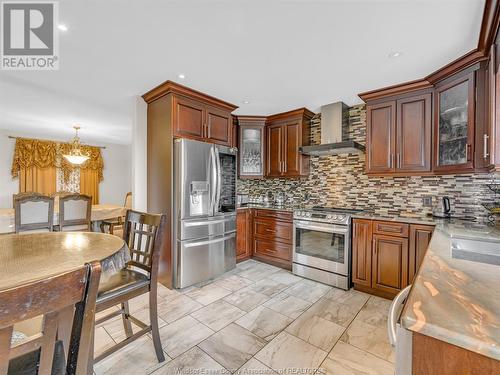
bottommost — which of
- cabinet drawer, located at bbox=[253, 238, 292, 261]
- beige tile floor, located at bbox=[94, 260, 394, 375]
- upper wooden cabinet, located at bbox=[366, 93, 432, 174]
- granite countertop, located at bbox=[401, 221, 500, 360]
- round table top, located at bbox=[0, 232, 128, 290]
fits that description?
beige tile floor, located at bbox=[94, 260, 394, 375]

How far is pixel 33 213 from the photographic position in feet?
8.95

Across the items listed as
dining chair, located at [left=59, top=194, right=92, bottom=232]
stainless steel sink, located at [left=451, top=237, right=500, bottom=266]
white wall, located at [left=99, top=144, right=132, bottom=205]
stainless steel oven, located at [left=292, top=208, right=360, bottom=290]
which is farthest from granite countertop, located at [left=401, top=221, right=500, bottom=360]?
white wall, located at [left=99, top=144, right=132, bottom=205]

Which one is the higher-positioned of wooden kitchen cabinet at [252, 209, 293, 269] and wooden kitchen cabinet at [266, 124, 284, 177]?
wooden kitchen cabinet at [266, 124, 284, 177]

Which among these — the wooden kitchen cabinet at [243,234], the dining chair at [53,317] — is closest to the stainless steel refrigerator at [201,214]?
the wooden kitchen cabinet at [243,234]

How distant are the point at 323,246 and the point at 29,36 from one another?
3.42m

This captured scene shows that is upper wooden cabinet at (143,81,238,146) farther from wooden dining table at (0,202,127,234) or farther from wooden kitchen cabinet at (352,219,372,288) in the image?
wooden dining table at (0,202,127,234)

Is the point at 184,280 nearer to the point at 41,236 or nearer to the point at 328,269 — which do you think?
the point at 41,236

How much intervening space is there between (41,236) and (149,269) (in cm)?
85

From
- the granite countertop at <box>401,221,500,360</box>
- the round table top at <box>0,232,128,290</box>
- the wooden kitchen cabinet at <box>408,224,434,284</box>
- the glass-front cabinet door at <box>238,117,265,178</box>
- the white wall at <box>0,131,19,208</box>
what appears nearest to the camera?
the granite countertop at <box>401,221,500,360</box>

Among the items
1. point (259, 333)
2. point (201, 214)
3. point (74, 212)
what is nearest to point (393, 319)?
point (259, 333)

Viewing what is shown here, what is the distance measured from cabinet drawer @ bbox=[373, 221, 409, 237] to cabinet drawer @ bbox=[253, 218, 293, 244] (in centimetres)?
111

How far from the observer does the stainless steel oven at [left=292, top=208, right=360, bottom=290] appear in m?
2.76

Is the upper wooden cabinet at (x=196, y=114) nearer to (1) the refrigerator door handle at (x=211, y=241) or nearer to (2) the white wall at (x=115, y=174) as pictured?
(1) the refrigerator door handle at (x=211, y=241)

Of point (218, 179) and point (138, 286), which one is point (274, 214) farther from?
point (138, 286)
